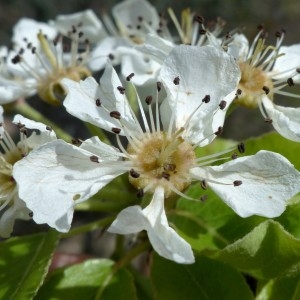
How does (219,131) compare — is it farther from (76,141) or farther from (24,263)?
(24,263)

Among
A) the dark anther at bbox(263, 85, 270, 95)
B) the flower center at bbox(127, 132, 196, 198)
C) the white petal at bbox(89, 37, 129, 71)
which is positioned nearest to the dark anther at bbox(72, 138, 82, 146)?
the flower center at bbox(127, 132, 196, 198)

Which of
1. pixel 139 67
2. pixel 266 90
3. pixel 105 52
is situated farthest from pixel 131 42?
pixel 266 90

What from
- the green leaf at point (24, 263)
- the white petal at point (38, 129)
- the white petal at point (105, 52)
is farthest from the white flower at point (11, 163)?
the white petal at point (105, 52)

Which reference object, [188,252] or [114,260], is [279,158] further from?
[114,260]

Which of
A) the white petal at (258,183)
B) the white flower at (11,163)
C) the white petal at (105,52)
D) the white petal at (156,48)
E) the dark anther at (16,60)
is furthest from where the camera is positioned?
the white petal at (105,52)

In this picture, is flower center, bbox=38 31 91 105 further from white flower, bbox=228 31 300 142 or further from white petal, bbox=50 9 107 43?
white flower, bbox=228 31 300 142

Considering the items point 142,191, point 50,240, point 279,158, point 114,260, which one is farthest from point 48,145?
point 114,260

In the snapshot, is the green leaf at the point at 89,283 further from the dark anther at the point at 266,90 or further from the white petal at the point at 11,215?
the dark anther at the point at 266,90
